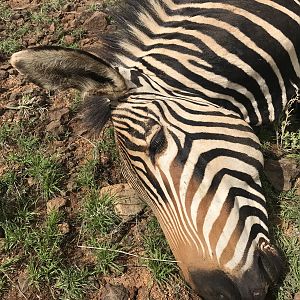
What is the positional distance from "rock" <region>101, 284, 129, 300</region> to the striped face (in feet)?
2.48

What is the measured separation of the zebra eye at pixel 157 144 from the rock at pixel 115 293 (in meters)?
1.16

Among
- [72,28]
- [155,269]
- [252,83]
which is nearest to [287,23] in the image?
[252,83]

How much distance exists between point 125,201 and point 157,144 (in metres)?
1.23

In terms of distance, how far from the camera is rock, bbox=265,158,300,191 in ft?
13.7

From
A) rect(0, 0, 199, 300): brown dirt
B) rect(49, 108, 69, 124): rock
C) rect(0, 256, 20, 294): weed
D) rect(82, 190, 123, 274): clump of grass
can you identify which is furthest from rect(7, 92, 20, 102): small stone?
rect(0, 256, 20, 294): weed

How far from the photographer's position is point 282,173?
422 cm

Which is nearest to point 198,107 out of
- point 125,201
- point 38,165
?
point 125,201

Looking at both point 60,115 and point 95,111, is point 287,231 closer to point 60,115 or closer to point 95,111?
point 95,111

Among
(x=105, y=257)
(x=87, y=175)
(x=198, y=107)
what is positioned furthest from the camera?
(x=87, y=175)

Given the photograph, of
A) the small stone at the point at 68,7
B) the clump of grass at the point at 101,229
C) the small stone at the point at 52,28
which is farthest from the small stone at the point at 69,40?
the clump of grass at the point at 101,229

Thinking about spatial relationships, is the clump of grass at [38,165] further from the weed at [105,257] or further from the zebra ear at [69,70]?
the zebra ear at [69,70]

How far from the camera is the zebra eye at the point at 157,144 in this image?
298 cm

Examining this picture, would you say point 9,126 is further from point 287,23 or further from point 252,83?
point 287,23

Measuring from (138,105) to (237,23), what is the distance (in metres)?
1.08
